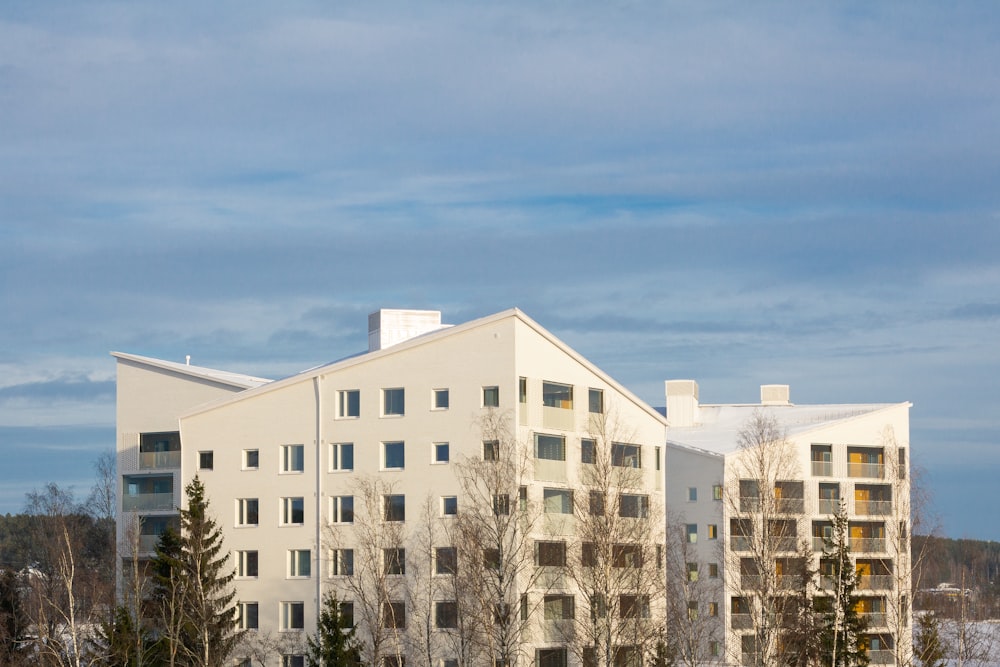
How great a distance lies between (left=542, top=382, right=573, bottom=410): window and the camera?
252ft

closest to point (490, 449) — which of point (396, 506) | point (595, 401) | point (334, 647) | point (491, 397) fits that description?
point (491, 397)

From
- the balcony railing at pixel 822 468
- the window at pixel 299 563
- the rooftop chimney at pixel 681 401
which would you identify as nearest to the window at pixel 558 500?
the window at pixel 299 563

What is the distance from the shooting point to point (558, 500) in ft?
251

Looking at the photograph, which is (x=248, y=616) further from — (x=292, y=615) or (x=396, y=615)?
(x=396, y=615)

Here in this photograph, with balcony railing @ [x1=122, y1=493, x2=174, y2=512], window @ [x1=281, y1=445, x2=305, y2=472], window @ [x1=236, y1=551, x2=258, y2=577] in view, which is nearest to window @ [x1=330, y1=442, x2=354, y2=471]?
window @ [x1=281, y1=445, x2=305, y2=472]

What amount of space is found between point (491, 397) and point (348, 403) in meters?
7.53

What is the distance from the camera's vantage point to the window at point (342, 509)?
7625cm

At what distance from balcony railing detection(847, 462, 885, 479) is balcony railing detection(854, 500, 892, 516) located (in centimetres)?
184

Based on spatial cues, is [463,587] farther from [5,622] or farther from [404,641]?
[5,622]

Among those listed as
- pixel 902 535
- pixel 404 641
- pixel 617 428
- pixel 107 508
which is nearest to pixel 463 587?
pixel 404 641

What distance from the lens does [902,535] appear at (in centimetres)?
8025

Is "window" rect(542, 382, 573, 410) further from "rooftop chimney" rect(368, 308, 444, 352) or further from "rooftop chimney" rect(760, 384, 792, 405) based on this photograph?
"rooftop chimney" rect(760, 384, 792, 405)

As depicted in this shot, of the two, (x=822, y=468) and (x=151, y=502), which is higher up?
(x=822, y=468)

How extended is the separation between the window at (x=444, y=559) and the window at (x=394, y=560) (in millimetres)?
1735
